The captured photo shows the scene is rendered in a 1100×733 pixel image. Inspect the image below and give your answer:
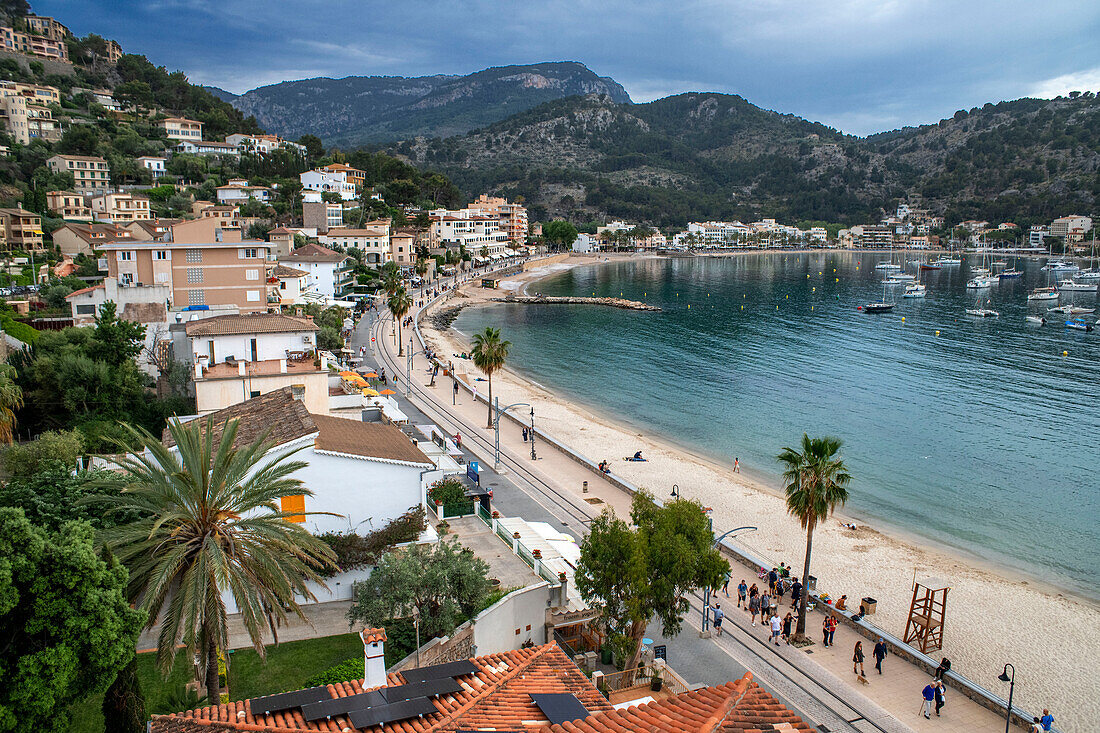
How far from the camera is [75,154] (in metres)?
101

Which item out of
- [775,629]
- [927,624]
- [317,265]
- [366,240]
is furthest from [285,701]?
[366,240]

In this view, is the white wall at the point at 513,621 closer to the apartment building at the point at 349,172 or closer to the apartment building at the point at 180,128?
the apartment building at the point at 349,172

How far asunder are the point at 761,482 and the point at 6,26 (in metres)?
165

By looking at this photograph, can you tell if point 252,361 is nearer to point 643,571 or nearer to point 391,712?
point 643,571

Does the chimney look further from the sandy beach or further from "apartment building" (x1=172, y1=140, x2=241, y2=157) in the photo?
"apartment building" (x1=172, y1=140, x2=241, y2=157)

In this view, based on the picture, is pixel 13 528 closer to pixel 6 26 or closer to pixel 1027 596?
pixel 1027 596

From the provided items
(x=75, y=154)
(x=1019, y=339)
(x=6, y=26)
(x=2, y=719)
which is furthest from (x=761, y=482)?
(x=6, y=26)

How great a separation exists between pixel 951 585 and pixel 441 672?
72.3 ft

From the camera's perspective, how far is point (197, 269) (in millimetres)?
41812

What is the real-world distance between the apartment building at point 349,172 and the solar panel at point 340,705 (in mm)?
119274

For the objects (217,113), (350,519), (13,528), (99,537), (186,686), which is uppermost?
(217,113)

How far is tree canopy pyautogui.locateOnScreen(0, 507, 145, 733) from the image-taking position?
9.48m

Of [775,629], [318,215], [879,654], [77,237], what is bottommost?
[879,654]

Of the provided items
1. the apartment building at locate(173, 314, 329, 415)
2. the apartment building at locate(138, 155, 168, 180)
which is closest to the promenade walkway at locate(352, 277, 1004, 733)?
the apartment building at locate(173, 314, 329, 415)
